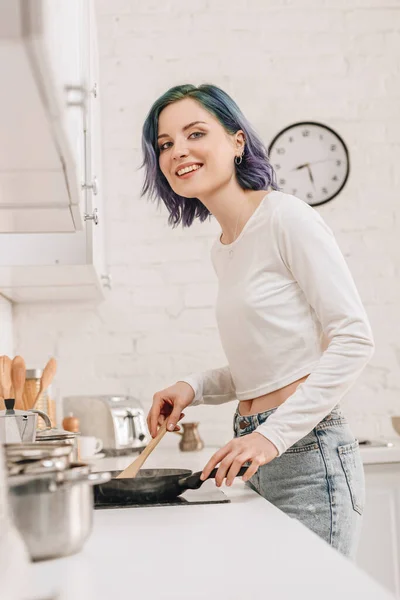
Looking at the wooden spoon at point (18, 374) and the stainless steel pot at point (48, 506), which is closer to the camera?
the stainless steel pot at point (48, 506)

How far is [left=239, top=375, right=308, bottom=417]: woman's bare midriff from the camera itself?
57.3 inches

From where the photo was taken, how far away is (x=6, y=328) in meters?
2.69

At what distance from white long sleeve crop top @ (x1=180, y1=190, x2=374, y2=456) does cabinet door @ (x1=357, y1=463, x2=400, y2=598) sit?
109cm

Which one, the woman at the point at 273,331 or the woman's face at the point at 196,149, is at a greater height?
the woman's face at the point at 196,149

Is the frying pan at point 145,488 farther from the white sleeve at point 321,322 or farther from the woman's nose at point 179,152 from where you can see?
the woman's nose at point 179,152

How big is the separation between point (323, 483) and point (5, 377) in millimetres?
791

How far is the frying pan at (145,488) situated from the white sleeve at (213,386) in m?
0.37

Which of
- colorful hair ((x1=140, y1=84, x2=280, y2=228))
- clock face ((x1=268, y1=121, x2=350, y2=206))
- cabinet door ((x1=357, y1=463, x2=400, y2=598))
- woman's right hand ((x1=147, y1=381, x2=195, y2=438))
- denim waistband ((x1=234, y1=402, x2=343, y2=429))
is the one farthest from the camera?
clock face ((x1=268, y1=121, x2=350, y2=206))

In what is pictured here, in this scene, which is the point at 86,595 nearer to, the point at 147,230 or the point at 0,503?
the point at 0,503

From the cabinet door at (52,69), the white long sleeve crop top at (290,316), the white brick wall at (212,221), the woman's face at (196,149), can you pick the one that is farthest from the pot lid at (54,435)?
the white brick wall at (212,221)

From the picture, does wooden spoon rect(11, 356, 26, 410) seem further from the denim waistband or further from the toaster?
the toaster

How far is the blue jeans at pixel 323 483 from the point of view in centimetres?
137

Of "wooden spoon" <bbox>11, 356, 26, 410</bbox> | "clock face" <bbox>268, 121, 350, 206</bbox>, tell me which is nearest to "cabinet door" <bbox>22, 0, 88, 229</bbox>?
"wooden spoon" <bbox>11, 356, 26, 410</bbox>

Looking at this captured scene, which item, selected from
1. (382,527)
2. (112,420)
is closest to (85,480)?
(112,420)
